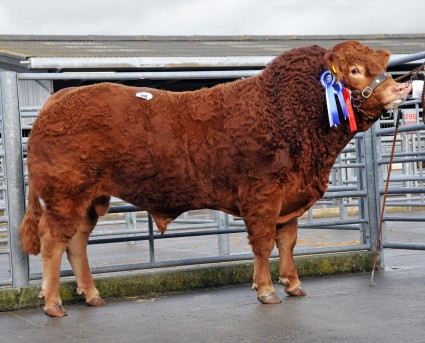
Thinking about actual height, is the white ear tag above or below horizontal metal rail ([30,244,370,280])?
above

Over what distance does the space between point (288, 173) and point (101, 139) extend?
4.48ft

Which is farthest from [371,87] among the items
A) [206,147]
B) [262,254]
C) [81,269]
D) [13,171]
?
[13,171]

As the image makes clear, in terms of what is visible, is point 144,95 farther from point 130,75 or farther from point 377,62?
point 377,62

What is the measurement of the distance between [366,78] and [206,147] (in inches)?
49.2

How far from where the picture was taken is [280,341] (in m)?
5.05

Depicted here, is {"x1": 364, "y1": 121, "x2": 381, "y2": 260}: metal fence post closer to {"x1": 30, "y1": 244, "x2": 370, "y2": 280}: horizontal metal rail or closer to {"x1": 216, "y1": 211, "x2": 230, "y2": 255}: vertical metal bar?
{"x1": 30, "y1": 244, "x2": 370, "y2": 280}: horizontal metal rail

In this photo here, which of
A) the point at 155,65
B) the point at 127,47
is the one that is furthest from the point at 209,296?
the point at 127,47

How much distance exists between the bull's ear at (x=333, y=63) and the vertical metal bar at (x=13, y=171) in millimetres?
2442

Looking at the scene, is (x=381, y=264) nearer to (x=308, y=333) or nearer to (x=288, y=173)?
(x=288, y=173)

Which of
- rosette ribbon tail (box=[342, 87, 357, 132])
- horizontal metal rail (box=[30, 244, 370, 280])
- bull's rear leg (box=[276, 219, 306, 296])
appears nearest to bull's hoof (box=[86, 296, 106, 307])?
horizontal metal rail (box=[30, 244, 370, 280])

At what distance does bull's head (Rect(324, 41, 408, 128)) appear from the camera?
248 inches

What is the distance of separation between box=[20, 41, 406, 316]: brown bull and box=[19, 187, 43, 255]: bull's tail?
0.33 ft

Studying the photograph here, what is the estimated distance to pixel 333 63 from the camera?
629cm

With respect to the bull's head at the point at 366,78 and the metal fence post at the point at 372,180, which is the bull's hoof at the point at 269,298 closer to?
the bull's head at the point at 366,78
